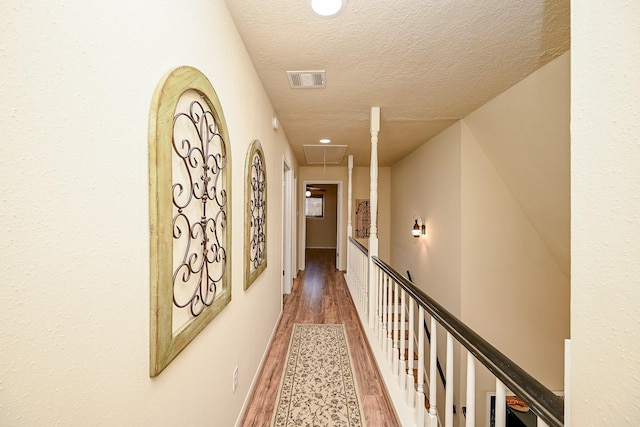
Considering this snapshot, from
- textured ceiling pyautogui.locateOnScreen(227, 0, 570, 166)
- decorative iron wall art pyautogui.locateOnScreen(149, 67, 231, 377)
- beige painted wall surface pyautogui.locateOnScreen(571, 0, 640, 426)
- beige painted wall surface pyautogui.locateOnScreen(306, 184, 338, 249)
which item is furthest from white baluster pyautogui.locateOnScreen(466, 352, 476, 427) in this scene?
beige painted wall surface pyautogui.locateOnScreen(306, 184, 338, 249)

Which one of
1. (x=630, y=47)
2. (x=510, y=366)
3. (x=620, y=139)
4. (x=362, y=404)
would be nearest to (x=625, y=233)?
(x=620, y=139)

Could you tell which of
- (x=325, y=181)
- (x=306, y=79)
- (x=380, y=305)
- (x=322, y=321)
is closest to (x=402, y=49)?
(x=306, y=79)

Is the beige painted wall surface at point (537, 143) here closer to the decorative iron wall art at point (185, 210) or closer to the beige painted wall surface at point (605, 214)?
the beige painted wall surface at point (605, 214)

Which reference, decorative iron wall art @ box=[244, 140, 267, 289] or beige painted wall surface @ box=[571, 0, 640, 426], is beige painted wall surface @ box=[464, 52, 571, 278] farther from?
decorative iron wall art @ box=[244, 140, 267, 289]

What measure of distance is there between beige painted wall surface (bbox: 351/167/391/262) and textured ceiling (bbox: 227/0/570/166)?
Result: 10.5ft

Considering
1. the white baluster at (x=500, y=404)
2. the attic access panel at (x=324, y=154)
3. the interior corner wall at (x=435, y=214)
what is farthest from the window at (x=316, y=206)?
the white baluster at (x=500, y=404)

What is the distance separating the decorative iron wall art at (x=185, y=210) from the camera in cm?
79

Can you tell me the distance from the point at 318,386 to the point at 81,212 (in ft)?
6.79

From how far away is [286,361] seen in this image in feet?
7.85

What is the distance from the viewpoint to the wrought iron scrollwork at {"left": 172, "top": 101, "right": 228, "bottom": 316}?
3.02 feet

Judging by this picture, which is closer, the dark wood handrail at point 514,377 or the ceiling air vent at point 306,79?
the dark wood handrail at point 514,377

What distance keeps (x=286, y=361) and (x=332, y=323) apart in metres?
0.91

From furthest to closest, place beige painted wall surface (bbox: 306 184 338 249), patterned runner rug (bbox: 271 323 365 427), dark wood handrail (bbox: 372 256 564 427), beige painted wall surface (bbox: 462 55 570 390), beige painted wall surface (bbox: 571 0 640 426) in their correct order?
beige painted wall surface (bbox: 306 184 338 249) < beige painted wall surface (bbox: 462 55 570 390) < patterned runner rug (bbox: 271 323 365 427) < dark wood handrail (bbox: 372 256 564 427) < beige painted wall surface (bbox: 571 0 640 426)

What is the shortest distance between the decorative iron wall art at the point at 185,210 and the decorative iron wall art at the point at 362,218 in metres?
4.82
